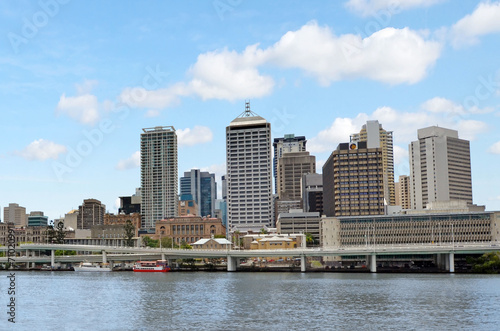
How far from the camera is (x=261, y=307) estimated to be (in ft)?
300

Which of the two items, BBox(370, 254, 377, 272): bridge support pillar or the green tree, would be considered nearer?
the green tree

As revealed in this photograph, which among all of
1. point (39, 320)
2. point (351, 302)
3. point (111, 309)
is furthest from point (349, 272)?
point (39, 320)

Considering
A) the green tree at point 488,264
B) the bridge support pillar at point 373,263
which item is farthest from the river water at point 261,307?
the bridge support pillar at point 373,263

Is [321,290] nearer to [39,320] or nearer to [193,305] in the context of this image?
[193,305]

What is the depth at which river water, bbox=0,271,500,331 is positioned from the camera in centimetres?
7438

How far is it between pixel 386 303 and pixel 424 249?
89380 mm

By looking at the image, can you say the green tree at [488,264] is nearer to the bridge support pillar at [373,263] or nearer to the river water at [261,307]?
the bridge support pillar at [373,263]

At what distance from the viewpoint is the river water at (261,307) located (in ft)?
244

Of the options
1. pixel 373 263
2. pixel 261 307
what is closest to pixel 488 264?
pixel 373 263

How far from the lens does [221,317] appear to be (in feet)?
264

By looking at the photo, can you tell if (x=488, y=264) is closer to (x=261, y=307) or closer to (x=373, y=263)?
(x=373, y=263)

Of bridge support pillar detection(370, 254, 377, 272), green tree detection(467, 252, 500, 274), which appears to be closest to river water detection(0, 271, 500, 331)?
green tree detection(467, 252, 500, 274)

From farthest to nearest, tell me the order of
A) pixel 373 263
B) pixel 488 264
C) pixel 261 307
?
pixel 373 263 < pixel 488 264 < pixel 261 307

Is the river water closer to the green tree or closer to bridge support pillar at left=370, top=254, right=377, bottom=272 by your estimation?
the green tree
